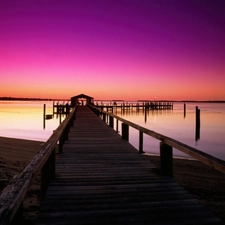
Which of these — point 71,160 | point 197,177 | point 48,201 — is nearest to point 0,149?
point 71,160

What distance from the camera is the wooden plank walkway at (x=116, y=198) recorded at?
8.56 feet

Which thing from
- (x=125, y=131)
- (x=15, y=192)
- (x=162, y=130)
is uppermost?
(x=15, y=192)

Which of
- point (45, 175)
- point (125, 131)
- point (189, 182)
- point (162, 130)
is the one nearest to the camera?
point (45, 175)

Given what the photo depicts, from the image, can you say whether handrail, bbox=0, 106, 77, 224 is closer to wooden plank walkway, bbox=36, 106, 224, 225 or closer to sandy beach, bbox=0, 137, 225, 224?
wooden plank walkway, bbox=36, 106, 224, 225

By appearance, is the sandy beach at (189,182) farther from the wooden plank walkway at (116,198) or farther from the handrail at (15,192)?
the handrail at (15,192)

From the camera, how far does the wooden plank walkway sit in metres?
2.61

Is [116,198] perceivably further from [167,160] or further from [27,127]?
[27,127]

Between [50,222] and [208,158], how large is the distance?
1916 millimetres

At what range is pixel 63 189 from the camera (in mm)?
3477

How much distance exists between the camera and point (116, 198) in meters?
3.16

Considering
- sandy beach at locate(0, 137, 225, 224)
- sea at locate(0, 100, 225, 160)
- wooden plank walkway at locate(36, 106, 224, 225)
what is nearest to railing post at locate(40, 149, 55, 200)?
wooden plank walkway at locate(36, 106, 224, 225)

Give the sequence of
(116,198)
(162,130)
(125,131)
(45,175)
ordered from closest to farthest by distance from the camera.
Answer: (116,198), (45,175), (125,131), (162,130)

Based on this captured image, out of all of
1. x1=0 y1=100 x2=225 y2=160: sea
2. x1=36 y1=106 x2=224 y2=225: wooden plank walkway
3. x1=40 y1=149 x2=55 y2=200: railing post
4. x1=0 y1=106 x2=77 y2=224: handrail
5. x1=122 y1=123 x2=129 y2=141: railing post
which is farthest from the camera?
x1=0 y1=100 x2=225 y2=160: sea

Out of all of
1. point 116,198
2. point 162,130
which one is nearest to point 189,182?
point 116,198
